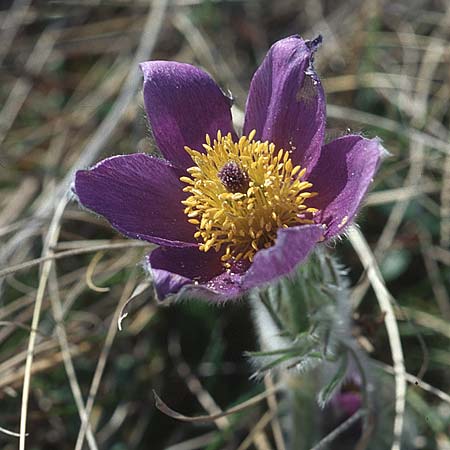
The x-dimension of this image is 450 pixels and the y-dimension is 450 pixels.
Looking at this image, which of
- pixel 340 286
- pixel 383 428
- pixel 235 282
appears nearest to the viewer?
pixel 235 282

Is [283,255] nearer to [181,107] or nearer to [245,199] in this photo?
[245,199]

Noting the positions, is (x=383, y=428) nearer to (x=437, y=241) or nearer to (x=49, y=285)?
(x=437, y=241)

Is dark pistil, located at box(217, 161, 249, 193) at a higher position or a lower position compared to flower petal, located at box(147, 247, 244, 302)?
higher

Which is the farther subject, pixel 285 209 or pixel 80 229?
pixel 80 229

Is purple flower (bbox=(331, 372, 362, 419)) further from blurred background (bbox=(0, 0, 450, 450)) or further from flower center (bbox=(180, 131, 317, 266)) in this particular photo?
flower center (bbox=(180, 131, 317, 266))

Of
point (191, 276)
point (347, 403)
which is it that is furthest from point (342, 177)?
point (347, 403)

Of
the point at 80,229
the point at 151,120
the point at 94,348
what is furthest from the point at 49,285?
the point at 151,120

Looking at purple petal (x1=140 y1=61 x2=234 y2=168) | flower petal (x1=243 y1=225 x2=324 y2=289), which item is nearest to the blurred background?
purple petal (x1=140 y1=61 x2=234 y2=168)
